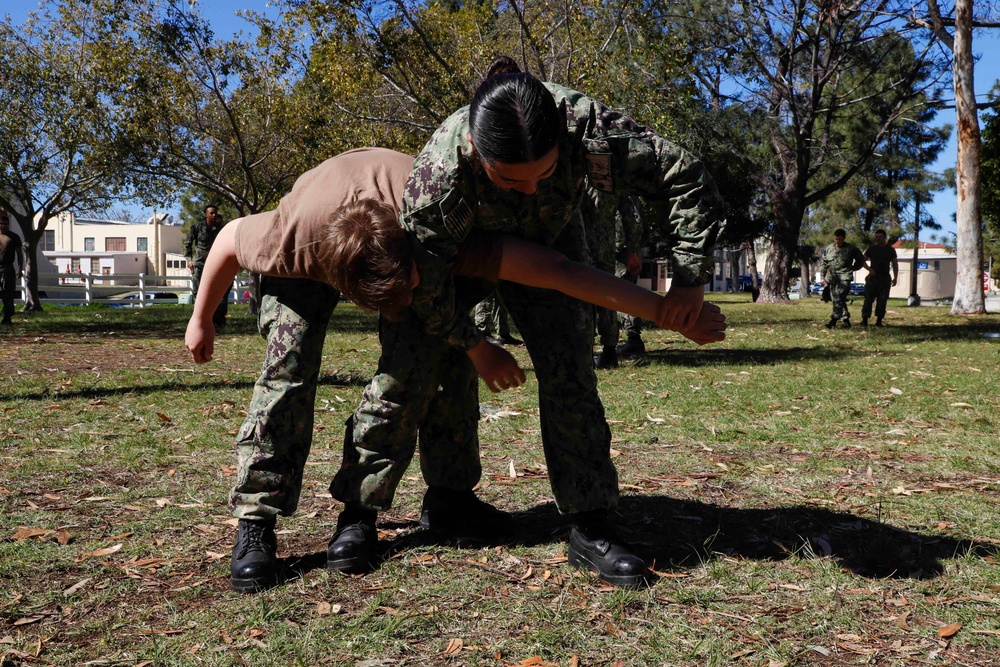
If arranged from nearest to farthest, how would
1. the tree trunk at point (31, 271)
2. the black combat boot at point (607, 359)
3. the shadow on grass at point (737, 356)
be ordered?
the black combat boot at point (607, 359), the shadow on grass at point (737, 356), the tree trunk at point (31, 271)

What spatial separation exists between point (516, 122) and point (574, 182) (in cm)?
53

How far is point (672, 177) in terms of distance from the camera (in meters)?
2.96

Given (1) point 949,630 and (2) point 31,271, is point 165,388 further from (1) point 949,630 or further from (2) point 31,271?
(2) point 31,271

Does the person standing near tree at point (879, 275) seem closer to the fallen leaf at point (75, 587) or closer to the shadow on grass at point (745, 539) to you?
the shadow on grass at point (745, 539)

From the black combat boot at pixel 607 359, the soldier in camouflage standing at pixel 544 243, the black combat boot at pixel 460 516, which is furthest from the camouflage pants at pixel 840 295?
the soldier in camouflage standing at pixel 544 243

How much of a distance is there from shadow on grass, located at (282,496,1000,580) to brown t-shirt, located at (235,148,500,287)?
111cm

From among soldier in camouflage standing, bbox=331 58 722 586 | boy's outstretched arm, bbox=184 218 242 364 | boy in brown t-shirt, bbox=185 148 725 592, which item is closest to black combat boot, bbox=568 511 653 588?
Answer: soldier in camouflage standing, bbox=331 58 722 586

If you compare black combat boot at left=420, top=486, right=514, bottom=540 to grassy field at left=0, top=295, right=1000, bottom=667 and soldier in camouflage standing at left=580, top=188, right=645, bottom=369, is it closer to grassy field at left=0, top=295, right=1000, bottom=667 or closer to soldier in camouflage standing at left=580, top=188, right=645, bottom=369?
grassy field at left=0, top=295, right=1000, bottom=667

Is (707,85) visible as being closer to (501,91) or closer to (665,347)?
(665,347)

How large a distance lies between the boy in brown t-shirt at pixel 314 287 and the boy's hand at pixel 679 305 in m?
0.02

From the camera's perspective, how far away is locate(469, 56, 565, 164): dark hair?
2.64 metres

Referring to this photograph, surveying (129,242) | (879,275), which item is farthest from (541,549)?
(129,242)

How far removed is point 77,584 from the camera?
3.20 metres

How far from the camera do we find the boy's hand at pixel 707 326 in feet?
10.1
